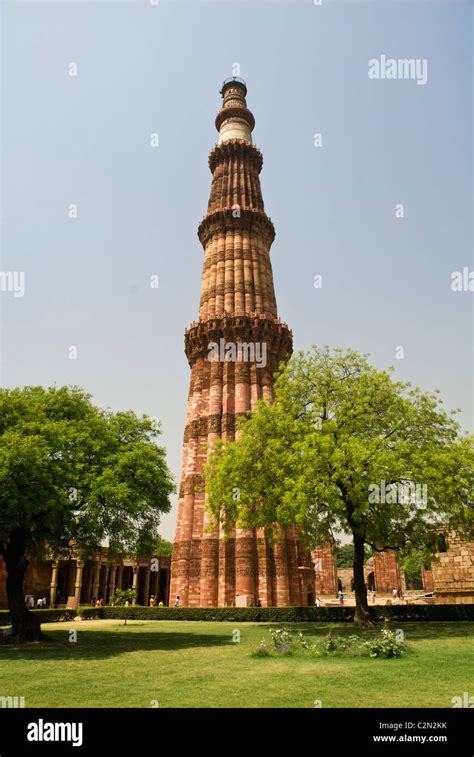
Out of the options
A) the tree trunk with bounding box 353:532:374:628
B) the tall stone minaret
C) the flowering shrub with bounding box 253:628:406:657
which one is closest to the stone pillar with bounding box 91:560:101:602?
the tall stone minaret

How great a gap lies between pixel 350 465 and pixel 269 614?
15.2 metres

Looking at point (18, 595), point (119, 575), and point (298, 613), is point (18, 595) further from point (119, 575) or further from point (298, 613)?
point (119, 575)

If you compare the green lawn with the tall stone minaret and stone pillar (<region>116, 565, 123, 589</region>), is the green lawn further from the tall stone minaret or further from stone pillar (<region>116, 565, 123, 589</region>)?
stone pillar (<region>116, 565, 123, 589</region>)

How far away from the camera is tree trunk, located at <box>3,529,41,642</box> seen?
62.8 ft

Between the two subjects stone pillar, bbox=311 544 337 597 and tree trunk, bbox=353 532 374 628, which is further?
stone pillar, bbox=311 544 337 597

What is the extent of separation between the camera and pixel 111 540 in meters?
19.8

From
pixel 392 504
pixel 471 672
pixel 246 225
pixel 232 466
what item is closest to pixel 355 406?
pixel 392 504

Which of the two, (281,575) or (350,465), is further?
(281,575)

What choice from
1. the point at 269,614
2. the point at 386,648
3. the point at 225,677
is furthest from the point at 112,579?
the point at 225,677

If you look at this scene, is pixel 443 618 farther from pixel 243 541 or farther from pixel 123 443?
pixel 123 443

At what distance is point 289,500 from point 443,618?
13.1m

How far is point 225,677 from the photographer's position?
11180 millimetres

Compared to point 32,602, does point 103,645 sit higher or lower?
higher

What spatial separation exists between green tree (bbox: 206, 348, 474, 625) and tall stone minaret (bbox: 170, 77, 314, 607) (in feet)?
28.5
